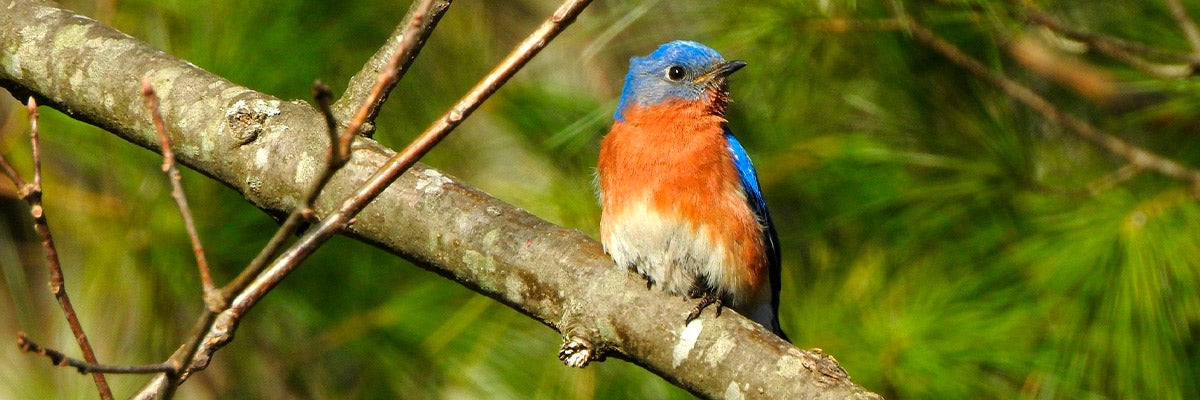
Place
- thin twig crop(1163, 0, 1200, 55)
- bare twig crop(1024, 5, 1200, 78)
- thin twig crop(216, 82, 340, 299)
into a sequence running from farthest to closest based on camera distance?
thin twig crop(1163, 0, 1200, 55)
bare twig crop(1024, 5, 1200, 78)
thin twig crop(216, 82, 340, 299)

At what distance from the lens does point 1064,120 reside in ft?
13.7

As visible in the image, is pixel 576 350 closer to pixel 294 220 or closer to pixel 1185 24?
pixel 294 220

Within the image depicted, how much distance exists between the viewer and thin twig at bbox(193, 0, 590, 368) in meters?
1.68

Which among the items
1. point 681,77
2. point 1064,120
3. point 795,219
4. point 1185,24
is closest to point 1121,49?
point 1185,24

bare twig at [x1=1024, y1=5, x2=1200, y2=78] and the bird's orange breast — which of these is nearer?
the bird's orange breast

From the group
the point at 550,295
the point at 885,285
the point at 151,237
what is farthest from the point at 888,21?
the point at 151,237

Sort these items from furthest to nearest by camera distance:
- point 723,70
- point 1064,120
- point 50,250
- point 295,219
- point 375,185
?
point 1064,120
point 723,70
point 50,250
point 375,185
point 295,219

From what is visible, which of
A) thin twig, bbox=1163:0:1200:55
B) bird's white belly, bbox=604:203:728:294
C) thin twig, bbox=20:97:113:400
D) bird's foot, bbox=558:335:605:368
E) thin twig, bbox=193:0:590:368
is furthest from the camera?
thin twig, bbox=1163:0:1200:55

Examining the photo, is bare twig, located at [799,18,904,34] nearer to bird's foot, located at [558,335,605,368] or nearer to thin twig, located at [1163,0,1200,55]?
thin twig, located at [1163,0,1200,55]

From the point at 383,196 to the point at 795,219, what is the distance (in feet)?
8.01

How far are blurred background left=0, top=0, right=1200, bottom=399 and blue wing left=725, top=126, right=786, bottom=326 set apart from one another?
0.28 metres

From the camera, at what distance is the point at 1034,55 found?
514 cm

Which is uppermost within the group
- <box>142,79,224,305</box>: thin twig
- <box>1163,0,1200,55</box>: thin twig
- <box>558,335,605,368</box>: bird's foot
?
<box>1163,0,1200,55</box>: thin twig

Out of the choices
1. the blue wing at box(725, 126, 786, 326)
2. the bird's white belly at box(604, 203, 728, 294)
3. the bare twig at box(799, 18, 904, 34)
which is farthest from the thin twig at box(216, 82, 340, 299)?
the bare twig at box(799, 18, 904, 34)
